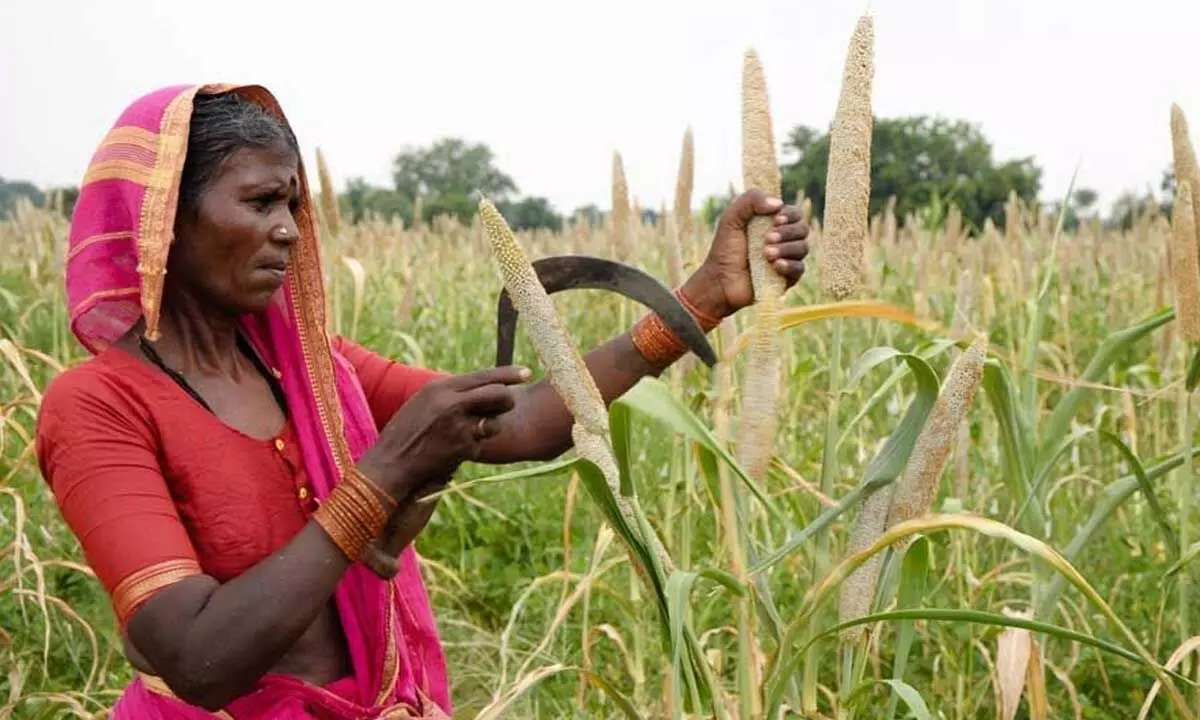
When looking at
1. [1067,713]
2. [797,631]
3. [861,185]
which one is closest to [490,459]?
[797,631]

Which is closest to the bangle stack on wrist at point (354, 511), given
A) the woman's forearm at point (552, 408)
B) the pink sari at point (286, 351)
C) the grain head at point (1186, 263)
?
the pink sari at point (286, 351)

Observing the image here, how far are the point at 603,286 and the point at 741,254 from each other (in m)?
0.22

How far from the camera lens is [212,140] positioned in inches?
68.3

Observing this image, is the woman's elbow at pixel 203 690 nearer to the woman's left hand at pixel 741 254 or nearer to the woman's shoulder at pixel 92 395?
the woman's shoulder at pixel 92 395

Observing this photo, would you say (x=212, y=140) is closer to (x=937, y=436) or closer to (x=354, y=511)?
(x=354, y=511)

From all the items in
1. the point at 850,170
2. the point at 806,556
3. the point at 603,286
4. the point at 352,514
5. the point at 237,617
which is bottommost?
the point at 806,556

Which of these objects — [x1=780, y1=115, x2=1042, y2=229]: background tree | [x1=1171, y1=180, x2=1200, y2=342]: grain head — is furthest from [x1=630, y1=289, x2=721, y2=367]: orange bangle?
[x1=780, y1=115, x2=1042, y2=229]: background tree

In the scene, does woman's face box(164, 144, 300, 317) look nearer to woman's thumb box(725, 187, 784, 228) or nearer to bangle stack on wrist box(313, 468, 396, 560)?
bangle stack on wrist box(313, 468, 396, 560)

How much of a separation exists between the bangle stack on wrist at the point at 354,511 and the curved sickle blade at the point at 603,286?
209 millimetres

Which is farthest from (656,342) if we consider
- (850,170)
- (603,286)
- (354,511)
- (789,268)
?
(850,170)

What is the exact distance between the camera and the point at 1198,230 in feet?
6.08

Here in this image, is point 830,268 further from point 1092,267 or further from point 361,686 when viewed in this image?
point 1092,267

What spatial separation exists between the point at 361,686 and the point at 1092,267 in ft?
19.5

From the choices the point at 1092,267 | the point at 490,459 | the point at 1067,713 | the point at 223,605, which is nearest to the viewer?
the point at 223,605
